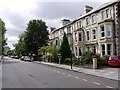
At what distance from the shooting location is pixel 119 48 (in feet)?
127

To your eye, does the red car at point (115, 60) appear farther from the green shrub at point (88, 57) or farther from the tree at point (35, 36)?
the tree at point (35, 36)

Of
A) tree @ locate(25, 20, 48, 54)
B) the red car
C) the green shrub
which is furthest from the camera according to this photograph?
tree @ locate(25, 20, 48, 54)

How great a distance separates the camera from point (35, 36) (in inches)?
3088

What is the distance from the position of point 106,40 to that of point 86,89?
27.3 m

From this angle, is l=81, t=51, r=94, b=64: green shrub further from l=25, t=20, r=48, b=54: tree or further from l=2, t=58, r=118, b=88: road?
l=25, t=20, r=48, b=54: tree

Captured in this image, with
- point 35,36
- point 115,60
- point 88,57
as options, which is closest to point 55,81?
point 115,60

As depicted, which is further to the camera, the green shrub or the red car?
the green shrub

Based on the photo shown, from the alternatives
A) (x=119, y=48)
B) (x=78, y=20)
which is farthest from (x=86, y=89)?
(x=78, y=20)

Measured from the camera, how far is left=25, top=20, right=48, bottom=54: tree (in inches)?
3044

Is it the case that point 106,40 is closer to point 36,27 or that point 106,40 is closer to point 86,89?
point 86,89

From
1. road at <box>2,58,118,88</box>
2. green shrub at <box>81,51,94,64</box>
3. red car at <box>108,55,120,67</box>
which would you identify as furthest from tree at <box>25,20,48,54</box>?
road at <box>2,58,118,88</box>

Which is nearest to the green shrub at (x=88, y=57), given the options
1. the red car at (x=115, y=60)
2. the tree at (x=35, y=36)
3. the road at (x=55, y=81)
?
the red car at (x=115, y=60)

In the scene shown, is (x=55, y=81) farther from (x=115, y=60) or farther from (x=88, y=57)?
(x=88, y=57)

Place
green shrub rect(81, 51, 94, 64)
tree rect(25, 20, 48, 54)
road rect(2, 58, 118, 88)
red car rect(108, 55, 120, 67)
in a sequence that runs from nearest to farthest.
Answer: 1. road rect(2, 58, 118, 88)
2. red car rect(108, 55, 120, 67)
3. green shrub rect(81, 51, 94, 64)
4. tree rect(25, 20, 48, 54)
